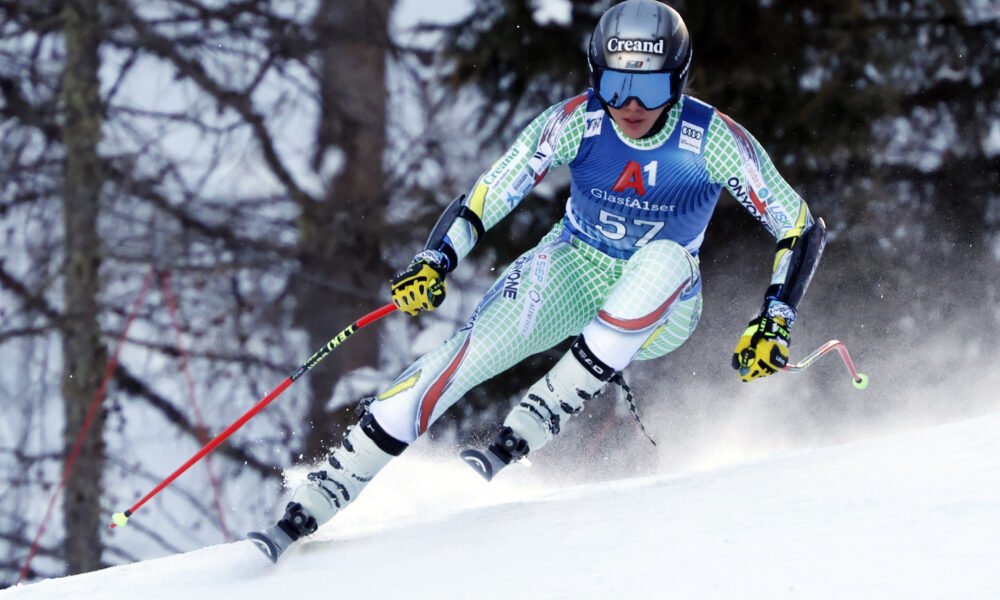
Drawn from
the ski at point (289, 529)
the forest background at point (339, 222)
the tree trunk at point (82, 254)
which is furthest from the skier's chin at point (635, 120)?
the tree trunk at point (82, 254)

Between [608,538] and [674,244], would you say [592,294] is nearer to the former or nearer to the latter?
[674,244]

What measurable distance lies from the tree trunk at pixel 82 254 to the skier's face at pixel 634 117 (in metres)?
7.09

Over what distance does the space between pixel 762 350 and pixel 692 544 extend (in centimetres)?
87

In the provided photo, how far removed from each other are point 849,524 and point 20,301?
8.74 metres

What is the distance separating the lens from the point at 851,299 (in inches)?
348

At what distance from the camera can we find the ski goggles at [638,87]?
393cm

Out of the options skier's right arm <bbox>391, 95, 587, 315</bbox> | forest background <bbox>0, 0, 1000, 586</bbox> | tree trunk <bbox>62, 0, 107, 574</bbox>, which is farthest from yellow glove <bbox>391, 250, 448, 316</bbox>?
tree trunk <bbox>62, 0, 107, 574</bbox>

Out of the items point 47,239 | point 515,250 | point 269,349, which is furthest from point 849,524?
point 47,239

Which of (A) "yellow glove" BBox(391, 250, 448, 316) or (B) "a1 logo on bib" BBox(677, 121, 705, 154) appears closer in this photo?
(A) "yellow glove" BBox(391, 250, 448, 316)

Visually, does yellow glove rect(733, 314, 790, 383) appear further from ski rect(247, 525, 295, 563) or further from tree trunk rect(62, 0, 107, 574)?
tree trunk rect(62, 0, 107, 574)

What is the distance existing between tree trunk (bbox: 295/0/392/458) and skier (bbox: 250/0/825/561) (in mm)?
6024

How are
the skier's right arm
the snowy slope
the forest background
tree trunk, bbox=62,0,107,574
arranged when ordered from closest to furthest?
the snowy slope, the skier's right arm, the forest background, tree trunk, bbox=62,0,107,574

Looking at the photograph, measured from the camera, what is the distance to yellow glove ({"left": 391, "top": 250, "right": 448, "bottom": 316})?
3910 millimetres

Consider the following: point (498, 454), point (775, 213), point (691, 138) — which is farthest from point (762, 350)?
point (498, 454)
